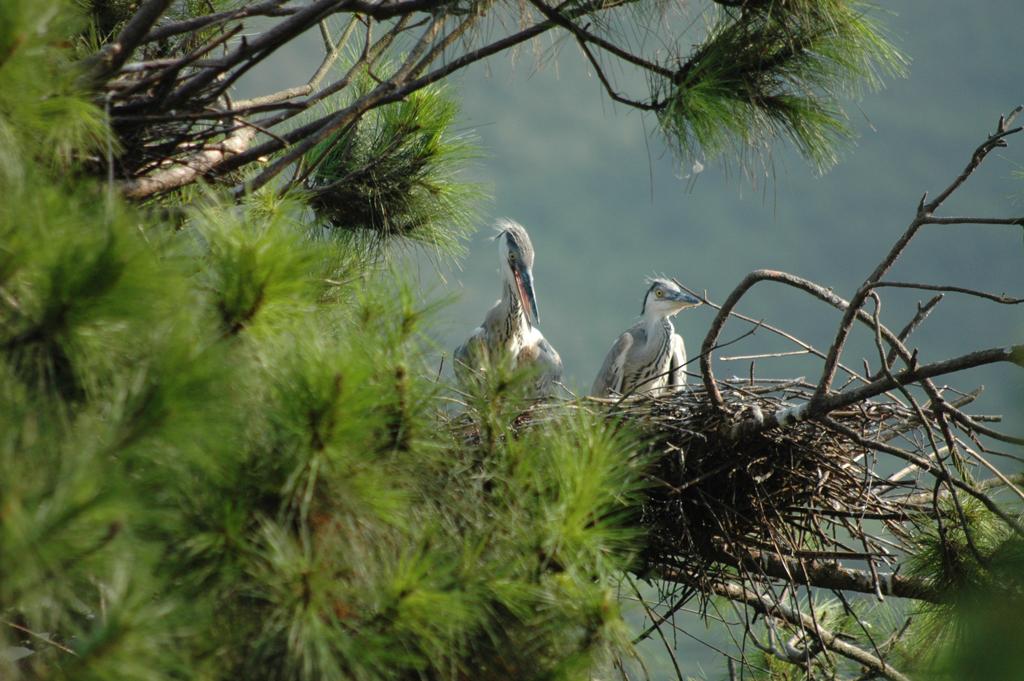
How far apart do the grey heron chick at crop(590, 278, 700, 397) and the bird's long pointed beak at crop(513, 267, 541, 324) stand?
299 millimetres

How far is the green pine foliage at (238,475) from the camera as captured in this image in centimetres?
98

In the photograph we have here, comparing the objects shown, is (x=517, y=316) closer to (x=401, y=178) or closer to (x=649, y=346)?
(x=649, y=346)

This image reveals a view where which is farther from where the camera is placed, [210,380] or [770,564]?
[770,564]

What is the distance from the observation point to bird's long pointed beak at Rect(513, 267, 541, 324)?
3268mm

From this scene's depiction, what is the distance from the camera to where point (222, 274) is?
48.4 inches

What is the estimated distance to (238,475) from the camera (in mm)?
1173

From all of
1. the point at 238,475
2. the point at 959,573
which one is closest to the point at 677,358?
the point at 959,573

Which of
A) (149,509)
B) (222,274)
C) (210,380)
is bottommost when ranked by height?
(149,509)

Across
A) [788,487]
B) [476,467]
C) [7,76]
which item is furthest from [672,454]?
[7,76]

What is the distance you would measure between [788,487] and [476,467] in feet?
2.55

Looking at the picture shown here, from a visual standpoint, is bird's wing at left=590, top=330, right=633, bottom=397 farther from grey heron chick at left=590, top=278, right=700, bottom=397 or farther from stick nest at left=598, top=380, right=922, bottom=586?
stick nest at left=598, top=380, right=922, bottom=586

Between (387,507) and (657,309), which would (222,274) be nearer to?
(387,507)

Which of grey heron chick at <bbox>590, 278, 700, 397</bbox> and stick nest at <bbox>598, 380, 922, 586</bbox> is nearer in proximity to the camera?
stick nest at <bbox>598, 380, 922, 586</bbox>

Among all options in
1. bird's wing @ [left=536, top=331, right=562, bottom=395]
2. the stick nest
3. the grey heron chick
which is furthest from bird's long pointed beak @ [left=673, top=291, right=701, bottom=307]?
the stick nest
